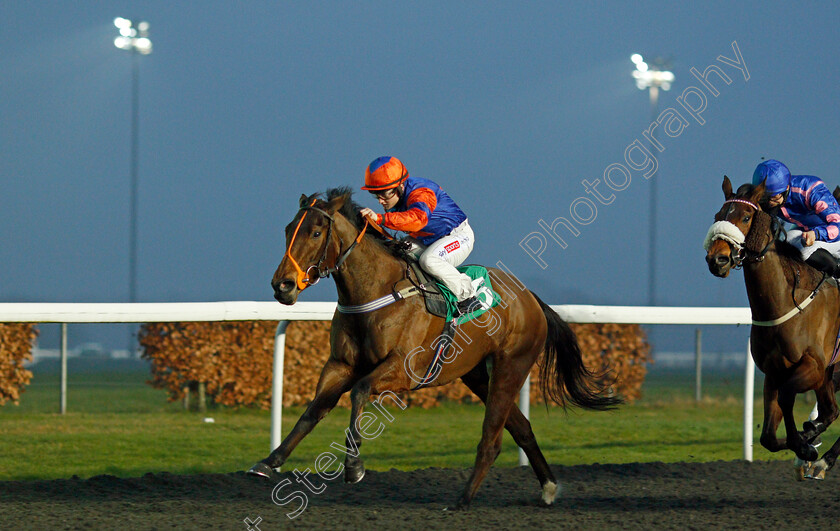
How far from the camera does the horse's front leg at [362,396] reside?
319 centimetres

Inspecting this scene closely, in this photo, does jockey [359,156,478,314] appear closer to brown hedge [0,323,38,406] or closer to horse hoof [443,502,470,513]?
horse hoof [443,502,470,513]

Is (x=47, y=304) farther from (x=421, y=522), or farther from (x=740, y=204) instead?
(x=740, y=204)

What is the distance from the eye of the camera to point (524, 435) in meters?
4.26

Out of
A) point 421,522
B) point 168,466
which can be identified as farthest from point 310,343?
point 421,522

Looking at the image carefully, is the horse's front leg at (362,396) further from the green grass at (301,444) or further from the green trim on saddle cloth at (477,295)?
the green grass at (301,444)

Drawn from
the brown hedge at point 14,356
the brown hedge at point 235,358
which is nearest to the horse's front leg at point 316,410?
the brown hedge at point 235,358

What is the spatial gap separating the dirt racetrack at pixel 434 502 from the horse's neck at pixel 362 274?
948mm

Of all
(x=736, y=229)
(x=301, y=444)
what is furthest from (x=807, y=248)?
(x=301, y=444)

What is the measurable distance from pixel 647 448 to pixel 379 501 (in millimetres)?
3281

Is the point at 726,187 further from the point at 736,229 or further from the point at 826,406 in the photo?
the point at 826,406

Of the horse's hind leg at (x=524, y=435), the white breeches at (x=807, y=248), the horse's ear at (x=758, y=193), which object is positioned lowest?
the horse's hind leg at (x=524, y=435)

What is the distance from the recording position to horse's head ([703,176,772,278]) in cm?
378

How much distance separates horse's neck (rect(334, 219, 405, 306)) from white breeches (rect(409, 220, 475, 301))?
22 centimetres

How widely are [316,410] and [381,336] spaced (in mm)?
424
